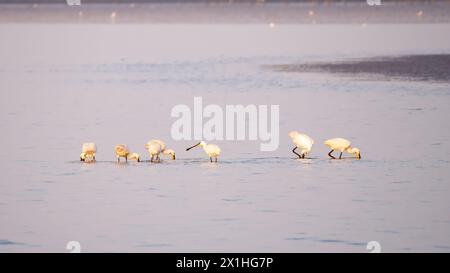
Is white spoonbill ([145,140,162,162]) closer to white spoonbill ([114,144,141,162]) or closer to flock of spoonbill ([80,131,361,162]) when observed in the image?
flock of spoonbill ([80,131,361,162])

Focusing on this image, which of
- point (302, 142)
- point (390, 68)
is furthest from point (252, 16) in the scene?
point (302, 142)

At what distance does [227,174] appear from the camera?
2177 cm

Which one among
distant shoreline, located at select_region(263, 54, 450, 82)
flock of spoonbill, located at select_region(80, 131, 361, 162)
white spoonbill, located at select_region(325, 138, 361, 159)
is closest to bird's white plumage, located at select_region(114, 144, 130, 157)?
flock of spoonbill, located at select_region(80, 131, 361, 162)

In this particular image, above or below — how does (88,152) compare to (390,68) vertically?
below

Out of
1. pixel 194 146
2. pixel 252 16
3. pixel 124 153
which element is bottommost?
pixel 124 153

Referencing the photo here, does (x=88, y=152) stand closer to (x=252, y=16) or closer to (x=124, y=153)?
(x=124, y=153)

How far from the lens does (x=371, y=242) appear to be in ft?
53.6

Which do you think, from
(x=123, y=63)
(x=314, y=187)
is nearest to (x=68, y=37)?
(x=123, y=63)

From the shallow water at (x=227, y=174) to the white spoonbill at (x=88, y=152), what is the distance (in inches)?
8.4

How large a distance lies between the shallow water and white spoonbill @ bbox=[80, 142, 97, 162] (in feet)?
0.70

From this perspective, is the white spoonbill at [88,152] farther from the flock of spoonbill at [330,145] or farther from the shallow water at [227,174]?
the flock of spoonbill at [330,145]

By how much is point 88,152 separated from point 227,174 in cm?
259

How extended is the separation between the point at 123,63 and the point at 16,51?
10.8 metres

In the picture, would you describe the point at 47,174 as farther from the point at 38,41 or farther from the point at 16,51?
the point at 38,41
